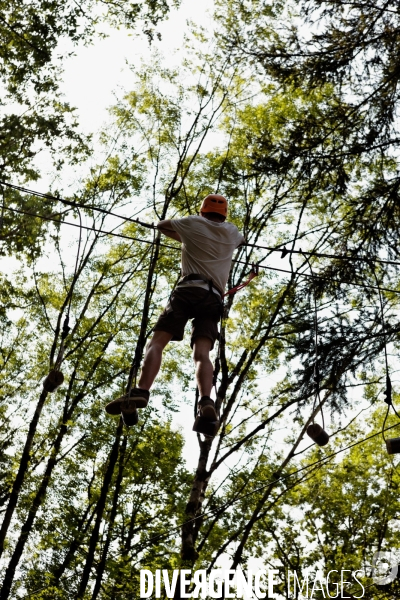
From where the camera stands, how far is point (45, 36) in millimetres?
10188

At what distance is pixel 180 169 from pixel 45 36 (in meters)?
3.55

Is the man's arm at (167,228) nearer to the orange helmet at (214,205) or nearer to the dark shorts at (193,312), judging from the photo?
the orange helmet at (214,205)

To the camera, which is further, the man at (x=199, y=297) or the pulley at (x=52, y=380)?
the pulley at (x=52, y=380)

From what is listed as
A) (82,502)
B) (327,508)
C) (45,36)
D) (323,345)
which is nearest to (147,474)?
(82,502)

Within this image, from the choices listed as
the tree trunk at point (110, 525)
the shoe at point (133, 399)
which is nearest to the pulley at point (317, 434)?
the shoe at point (133, 399)

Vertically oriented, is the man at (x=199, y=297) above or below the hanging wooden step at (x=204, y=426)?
above

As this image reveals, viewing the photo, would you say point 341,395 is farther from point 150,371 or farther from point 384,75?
point 384,75

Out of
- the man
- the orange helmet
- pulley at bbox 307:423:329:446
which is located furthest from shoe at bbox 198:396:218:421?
the orange helmet

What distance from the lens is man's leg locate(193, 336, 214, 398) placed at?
14.4ft

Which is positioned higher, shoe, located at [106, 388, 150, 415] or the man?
the man

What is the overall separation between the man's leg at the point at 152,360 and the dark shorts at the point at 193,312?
5 centimetres

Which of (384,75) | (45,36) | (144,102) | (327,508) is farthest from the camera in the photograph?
(327,508)

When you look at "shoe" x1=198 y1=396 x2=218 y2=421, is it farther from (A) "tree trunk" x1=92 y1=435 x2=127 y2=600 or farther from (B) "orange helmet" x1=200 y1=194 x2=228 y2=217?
(A) "tree trunk" x1=92 y1=435 x2=127 y2=600

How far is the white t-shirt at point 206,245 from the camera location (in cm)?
479
